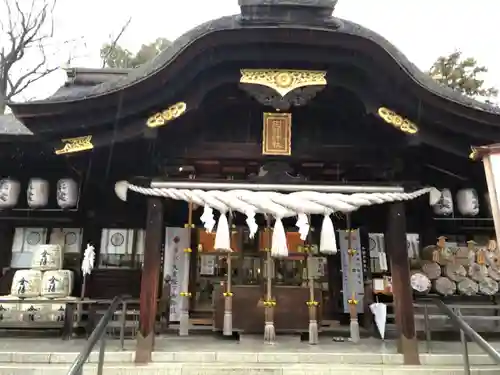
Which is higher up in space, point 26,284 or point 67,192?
point 67,192

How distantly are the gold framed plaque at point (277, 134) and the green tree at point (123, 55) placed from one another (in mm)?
16638

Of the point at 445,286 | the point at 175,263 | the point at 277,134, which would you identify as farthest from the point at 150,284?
the point at 445,286

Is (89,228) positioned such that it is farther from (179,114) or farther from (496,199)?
(496,199)

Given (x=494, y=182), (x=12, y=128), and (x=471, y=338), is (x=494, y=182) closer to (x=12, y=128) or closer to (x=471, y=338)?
(x=471, y=338)

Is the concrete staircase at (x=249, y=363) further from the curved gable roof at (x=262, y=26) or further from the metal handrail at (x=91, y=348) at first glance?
the curved gable roof at (x=262, y=26)

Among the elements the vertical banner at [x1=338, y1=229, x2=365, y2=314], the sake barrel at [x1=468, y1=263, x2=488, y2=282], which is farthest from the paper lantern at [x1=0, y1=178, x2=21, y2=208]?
the sake barrel at [x1=468, y1=263, x2=488, y2=282]

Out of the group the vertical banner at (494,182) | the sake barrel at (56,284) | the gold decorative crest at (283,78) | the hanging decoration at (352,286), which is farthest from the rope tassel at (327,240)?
the sake barrel at (56,284)

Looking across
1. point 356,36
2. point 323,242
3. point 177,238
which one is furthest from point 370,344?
point 356,36

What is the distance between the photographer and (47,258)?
323 inches

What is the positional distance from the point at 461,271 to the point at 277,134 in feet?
15.2

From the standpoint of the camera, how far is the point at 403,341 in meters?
6.14

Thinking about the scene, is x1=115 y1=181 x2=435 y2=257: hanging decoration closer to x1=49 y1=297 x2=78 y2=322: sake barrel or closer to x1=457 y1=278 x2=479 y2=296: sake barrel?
x1=457 y1=278 x2=479 y2=296: sake barrel

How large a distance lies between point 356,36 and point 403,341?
4161mm

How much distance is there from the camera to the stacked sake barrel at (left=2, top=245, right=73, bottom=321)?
7.89m
